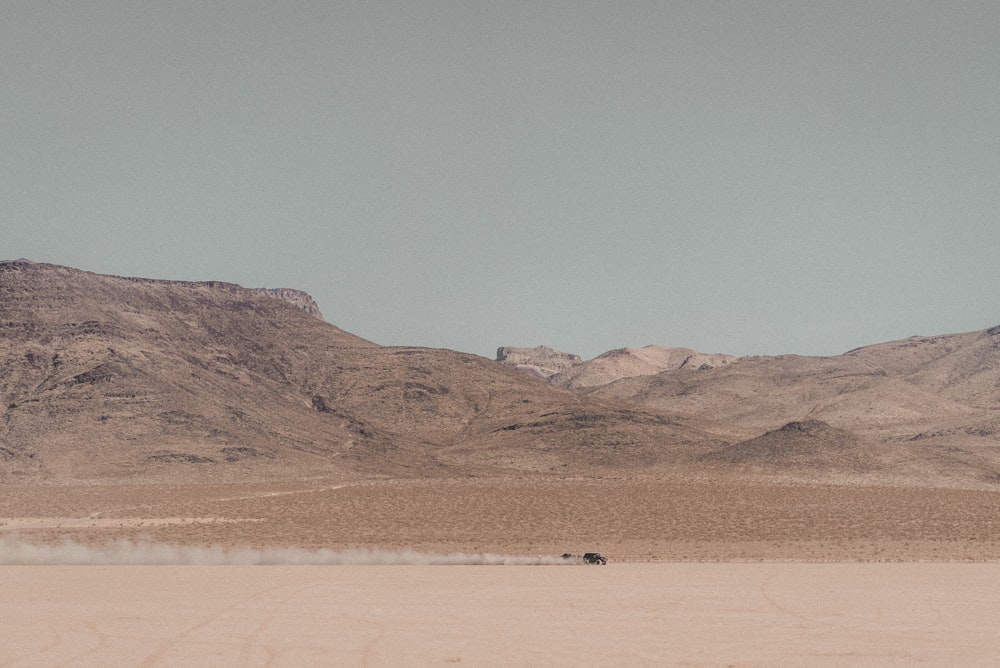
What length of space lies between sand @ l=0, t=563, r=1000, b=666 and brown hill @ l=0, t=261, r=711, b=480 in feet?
253

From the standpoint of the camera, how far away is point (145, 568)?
35.0 metres

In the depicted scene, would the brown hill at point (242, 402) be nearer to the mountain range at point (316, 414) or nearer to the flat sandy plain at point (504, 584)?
the mountain range at point (316, 414)

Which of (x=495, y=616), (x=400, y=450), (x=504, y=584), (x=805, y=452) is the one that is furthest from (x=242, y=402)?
(x=495, y=616)

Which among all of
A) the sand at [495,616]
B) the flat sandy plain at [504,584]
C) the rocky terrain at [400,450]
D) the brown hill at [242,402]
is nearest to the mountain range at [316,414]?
the brown hill at [242,402]

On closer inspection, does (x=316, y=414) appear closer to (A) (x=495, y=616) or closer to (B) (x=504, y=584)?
(B) (x=504, y=584)

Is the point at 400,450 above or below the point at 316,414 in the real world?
below

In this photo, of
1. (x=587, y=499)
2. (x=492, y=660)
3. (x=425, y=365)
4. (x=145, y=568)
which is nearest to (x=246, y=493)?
(x=587, y=499)

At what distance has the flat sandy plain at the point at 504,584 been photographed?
20.7 metres

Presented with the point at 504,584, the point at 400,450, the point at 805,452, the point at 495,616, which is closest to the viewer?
the point at 495,616

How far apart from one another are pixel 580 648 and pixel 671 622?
4151 mm

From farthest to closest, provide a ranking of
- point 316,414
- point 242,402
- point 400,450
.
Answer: point 316,414 < point 242,402 < point 400,450

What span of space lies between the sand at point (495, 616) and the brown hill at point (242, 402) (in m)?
77.2

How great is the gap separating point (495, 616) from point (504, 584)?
20.0 ft

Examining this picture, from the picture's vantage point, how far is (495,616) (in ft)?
81.6
